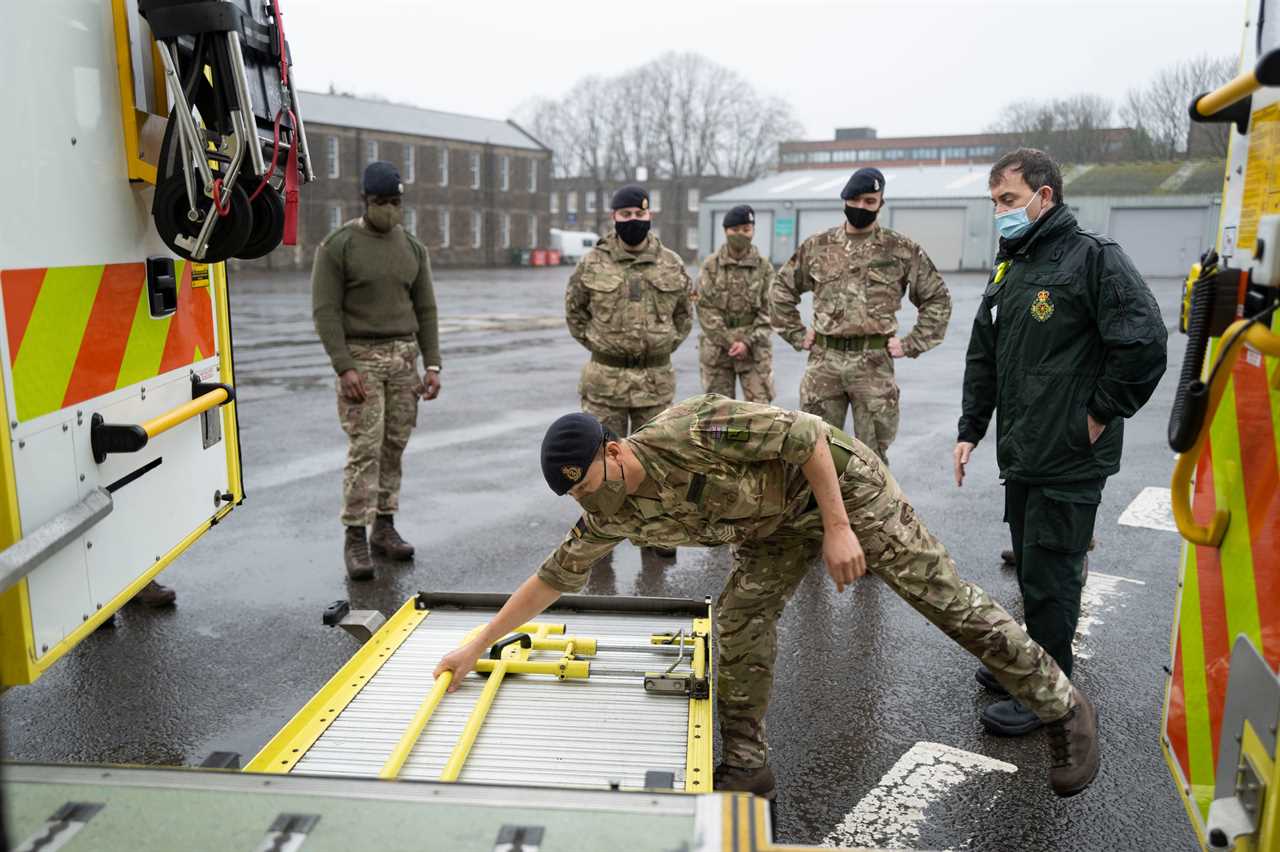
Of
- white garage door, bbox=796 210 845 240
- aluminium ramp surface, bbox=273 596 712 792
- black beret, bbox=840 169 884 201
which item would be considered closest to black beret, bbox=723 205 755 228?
black beret, bbox=840 169 884 201

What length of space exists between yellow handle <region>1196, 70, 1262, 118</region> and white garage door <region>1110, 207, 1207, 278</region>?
3731cm

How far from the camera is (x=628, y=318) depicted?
5828 millimetres

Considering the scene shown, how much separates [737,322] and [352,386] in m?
3.04

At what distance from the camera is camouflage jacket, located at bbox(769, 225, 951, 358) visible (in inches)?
230

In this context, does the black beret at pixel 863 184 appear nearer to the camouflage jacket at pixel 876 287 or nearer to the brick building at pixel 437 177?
the camouflage jacket at pixel 876 287

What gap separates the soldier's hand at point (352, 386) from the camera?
5.33 metres

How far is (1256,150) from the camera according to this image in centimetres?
204

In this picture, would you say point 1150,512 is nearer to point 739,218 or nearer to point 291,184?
point 739,218

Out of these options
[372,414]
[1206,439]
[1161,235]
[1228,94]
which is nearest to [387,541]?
[372,414]

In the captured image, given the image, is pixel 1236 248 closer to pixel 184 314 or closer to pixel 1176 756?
pixel 1176 756

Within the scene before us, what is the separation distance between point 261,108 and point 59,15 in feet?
1.93

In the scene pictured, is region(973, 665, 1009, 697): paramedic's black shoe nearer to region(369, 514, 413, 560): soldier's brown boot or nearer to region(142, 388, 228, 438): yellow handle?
region(142, 388, 228, 438): yellow handle

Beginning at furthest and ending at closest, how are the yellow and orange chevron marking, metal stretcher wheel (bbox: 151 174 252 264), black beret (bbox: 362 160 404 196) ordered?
black beret (bbox: 362 160 404 196) → metal stretcher wheel (bbox: 151 174 252 264) → the yellow and orange chevron marking

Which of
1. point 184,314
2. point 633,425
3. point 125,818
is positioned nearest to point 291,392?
point 633,425
